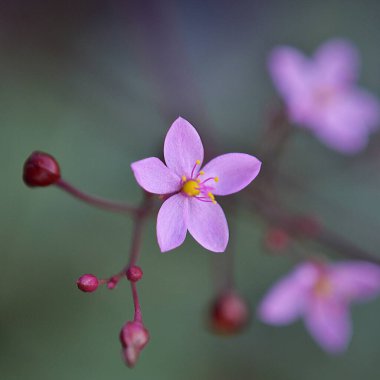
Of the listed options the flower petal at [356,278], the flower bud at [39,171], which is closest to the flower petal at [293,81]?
the flower petal at [356,278]

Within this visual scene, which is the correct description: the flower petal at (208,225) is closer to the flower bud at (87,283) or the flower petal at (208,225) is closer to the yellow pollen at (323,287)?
the flower bud at (87,283)

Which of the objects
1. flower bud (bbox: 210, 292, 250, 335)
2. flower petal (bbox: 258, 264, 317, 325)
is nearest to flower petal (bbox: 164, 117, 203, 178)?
flower bud (bbox: 210, 292, 250, 335)

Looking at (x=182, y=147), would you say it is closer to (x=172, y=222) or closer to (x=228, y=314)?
(x=172, y=222)

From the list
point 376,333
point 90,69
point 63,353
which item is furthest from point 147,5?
point 376,333

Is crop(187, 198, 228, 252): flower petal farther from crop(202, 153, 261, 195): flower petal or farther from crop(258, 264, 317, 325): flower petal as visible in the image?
crop(258, 264, 317, 325): flower petal

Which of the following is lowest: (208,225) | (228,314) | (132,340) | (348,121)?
(228,314)

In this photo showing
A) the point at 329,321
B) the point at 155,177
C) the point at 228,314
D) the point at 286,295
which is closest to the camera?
the point at 155,177

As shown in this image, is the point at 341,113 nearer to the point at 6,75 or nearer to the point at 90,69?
the point at 90,69

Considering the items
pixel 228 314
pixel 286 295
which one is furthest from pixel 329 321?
pixel 228 314
